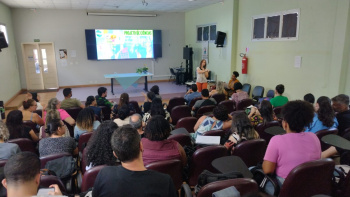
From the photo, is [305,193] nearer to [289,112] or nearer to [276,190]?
[276,190]

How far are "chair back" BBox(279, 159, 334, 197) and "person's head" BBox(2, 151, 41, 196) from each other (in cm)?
169

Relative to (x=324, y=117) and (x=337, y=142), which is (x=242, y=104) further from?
(x=337, y=142)

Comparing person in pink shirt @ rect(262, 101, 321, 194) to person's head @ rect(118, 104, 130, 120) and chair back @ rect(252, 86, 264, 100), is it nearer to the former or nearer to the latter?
person's head @ rect(118, 104, 130, 120)

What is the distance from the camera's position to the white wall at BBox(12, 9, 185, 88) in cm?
976

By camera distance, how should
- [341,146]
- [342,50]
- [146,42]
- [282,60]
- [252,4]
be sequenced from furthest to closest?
1. [146,42]
2. [252,4]
3. [282,60]
4. [342,50]
5. [341,146]

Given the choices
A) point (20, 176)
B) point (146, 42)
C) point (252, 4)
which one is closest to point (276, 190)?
point (20, 176)

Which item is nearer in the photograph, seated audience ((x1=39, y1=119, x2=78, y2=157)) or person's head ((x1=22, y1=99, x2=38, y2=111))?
seated audience ((x1=39, y1=119, x2=78, y2=157))

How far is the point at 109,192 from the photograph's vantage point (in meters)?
1.32

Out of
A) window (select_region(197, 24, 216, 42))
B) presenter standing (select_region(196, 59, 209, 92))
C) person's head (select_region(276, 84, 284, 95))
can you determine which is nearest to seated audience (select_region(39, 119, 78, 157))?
person's head (select_region(276, 84, 284, 95))

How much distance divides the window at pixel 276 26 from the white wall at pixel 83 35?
5.09 m

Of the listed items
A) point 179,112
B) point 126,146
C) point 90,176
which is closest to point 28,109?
point 179,112

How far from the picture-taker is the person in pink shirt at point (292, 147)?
191 cm

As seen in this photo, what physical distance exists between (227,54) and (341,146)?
6.70m

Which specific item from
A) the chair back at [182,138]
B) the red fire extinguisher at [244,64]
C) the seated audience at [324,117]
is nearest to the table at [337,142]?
the seated audience at [324,117]
